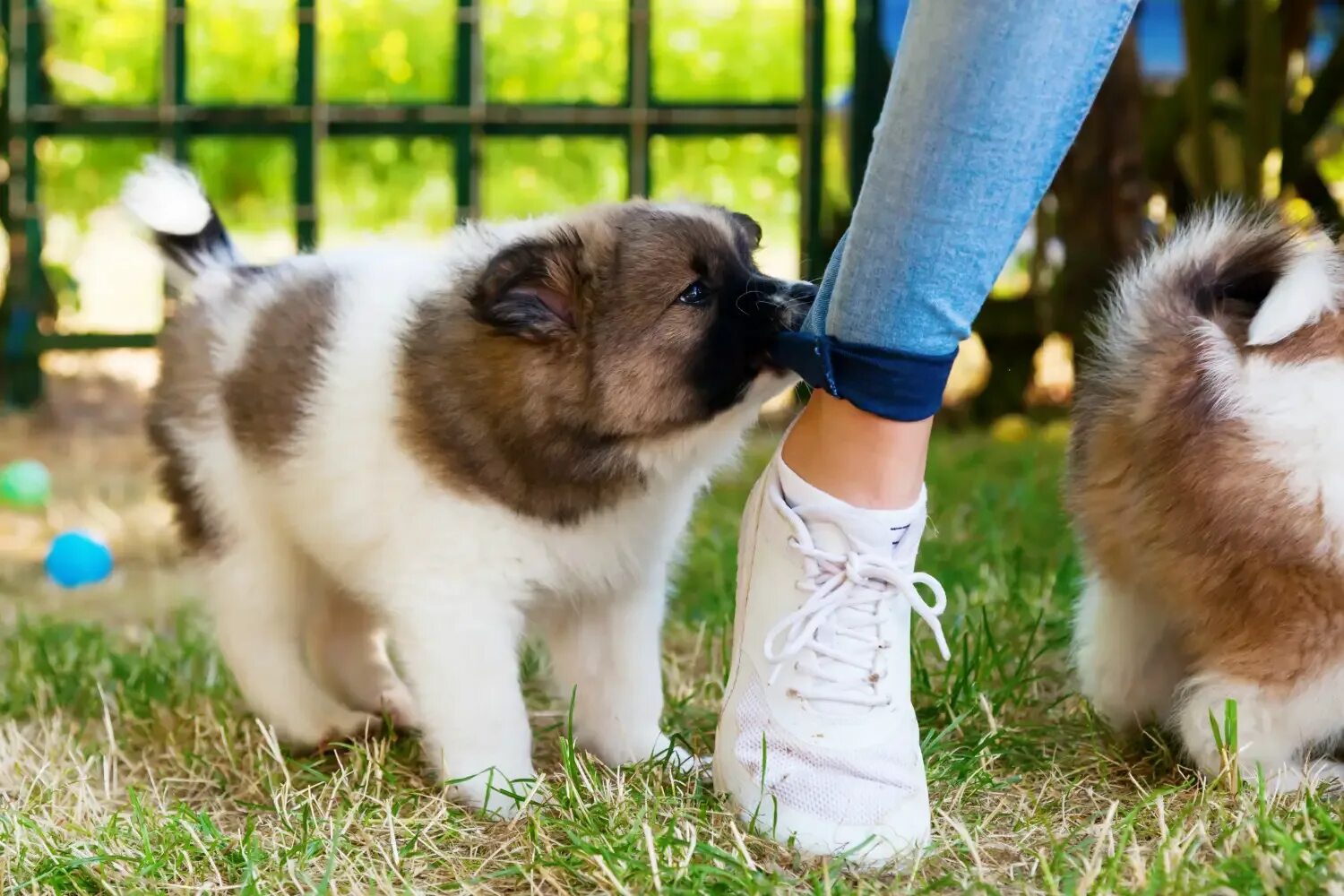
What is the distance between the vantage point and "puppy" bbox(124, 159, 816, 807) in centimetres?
209

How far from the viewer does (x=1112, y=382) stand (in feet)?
7.02

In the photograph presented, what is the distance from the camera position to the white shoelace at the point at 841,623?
73.6 inches

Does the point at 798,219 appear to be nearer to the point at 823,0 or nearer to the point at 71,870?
the point at 823,0

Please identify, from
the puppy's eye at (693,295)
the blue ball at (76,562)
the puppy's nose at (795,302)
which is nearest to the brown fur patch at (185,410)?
the puppy's eye at (693,295)

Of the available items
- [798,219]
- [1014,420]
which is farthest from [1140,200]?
[798,219]

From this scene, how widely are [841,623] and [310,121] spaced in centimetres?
527

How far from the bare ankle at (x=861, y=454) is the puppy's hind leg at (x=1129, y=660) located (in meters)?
0.53

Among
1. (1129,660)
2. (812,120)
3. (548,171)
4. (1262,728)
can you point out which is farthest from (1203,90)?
(1262,728)

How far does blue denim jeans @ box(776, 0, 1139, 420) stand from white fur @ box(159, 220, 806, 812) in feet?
1.15

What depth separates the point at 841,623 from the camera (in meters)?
1.89

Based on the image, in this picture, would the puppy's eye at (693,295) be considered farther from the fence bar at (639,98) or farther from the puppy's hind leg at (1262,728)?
the fence bar at (639,98)

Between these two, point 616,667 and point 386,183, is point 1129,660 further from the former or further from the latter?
point 386,183

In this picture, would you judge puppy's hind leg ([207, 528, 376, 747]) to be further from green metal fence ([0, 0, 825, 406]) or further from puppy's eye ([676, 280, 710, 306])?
green metal fence ([0, 0, 825, 406])

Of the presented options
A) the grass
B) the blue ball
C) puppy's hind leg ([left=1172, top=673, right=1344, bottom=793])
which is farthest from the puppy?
the blue ball
